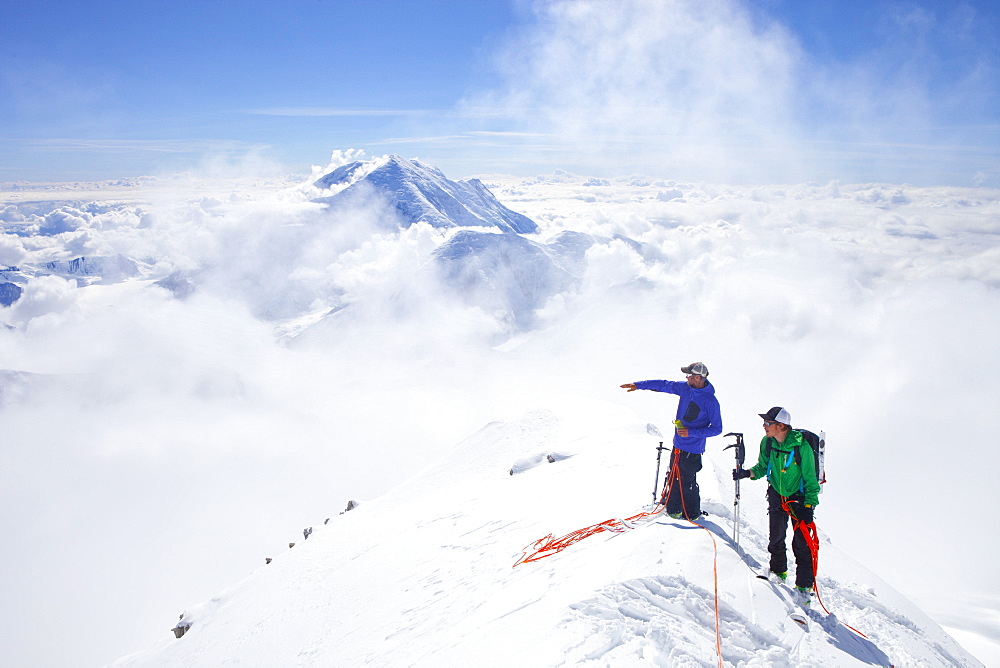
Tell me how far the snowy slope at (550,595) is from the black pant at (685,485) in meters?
0.37

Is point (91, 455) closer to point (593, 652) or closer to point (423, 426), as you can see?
point (423, 426)

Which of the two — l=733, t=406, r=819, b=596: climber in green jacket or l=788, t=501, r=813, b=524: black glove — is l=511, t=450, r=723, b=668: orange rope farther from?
l=788, t=501, r=813, b=524: black glove

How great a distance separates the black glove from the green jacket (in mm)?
84

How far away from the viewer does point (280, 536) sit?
313 feet

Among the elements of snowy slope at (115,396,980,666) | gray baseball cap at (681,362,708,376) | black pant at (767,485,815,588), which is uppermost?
gray baseball cap at (681,362,708,376)

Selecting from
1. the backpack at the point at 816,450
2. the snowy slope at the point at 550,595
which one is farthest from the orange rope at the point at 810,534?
the backpack at the point at 816,450

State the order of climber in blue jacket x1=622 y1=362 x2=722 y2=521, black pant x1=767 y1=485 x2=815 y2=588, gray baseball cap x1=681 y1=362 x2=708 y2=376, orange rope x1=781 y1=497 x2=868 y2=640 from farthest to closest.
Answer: climber in blue jacket x1=622 y1=362 x2=722 y2=521 → gray baseball cap x1=681 y1=362 x2=708 y2=376 → black pant x1=767 y1=485 x2=815 y2=588 → orange rope x1=781 y1=497 x2=868 y2=640

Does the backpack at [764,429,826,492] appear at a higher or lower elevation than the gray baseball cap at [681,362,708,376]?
lower

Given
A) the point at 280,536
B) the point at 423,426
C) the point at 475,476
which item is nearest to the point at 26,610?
the point at 280,536

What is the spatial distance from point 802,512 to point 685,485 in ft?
6.42

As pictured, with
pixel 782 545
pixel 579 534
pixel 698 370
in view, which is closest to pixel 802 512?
pixel 782 545

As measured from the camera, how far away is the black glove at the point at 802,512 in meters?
7.37

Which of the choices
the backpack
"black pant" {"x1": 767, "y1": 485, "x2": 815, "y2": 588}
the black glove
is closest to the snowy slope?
"black pant" {"x1": 767, "y1": 485, "x2": 815, "y2": 588}

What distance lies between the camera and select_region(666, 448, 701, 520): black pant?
28.9 ft
